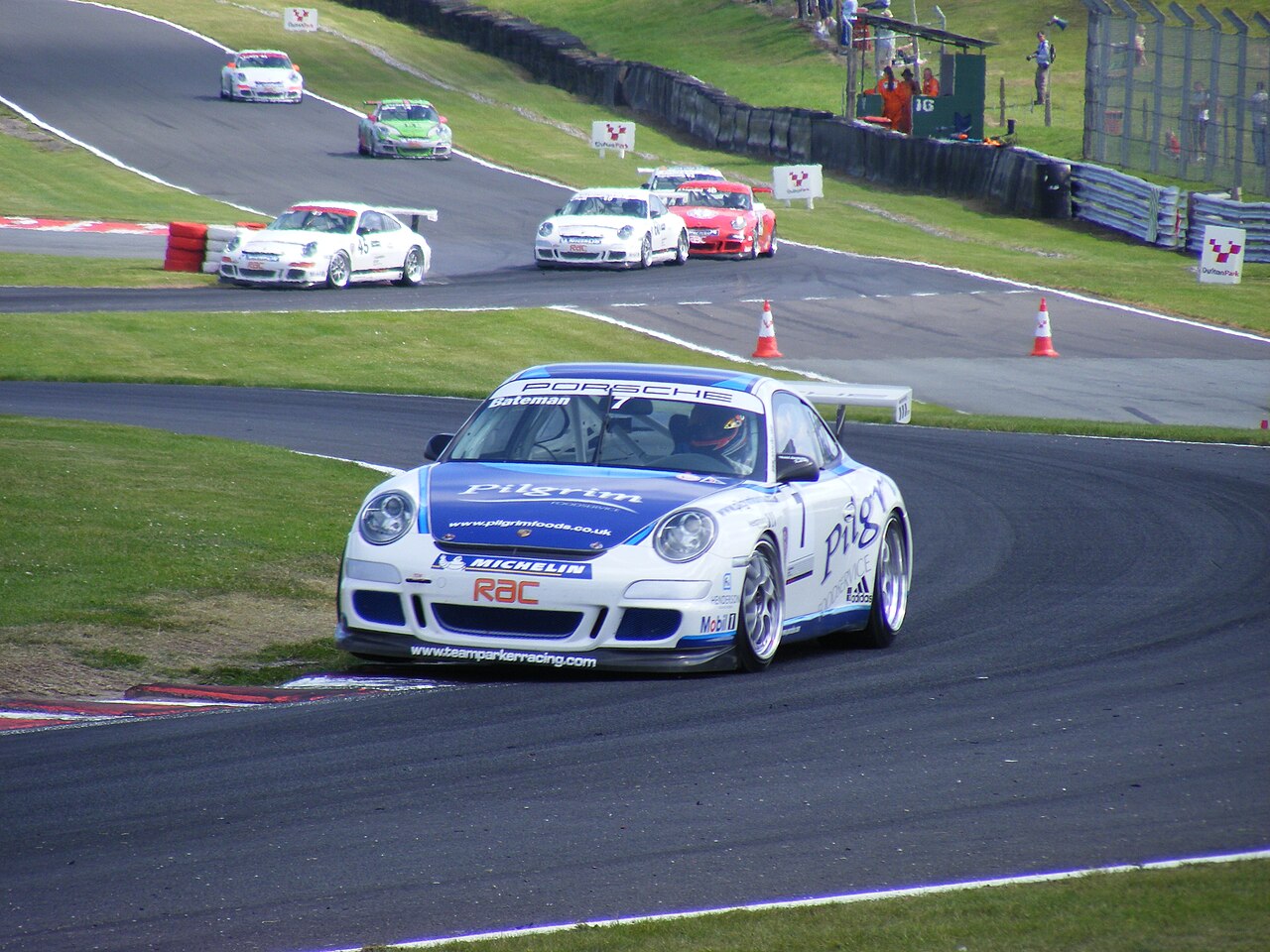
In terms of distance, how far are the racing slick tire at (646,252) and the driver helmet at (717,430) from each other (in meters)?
24.4

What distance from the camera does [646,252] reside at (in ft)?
108

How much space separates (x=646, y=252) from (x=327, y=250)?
6.75m

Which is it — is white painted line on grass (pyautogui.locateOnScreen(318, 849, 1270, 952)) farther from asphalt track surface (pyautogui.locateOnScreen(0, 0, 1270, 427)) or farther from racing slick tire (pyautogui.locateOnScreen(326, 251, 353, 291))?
racing slick tire (pyautogui.locateOnScreen(326, 251, 353, 291))

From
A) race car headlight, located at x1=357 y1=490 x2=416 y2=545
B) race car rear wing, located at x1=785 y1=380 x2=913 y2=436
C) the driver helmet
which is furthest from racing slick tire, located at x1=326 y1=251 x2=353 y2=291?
race car headlight, located at x1=357 y1=490 x2=416 y2=545

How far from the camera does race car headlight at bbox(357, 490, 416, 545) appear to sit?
25.3 feet

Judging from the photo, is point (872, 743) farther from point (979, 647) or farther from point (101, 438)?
point (101, 438)

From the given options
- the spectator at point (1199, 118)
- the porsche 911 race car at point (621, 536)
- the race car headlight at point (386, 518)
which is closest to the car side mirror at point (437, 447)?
the porsche 911 race car at point (621, 536)

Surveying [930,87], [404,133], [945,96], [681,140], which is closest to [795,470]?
[404,133]

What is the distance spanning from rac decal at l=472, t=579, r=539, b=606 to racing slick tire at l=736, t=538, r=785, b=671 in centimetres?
91

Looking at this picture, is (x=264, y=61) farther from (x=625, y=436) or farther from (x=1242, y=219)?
(x=625, y=436)

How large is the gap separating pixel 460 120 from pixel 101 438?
42169 mm

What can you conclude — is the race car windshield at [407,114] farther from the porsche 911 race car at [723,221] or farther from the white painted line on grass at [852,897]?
the white painted line on grass at [852,897]

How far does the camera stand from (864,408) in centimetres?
2067

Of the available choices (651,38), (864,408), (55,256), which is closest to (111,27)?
(651,38)
